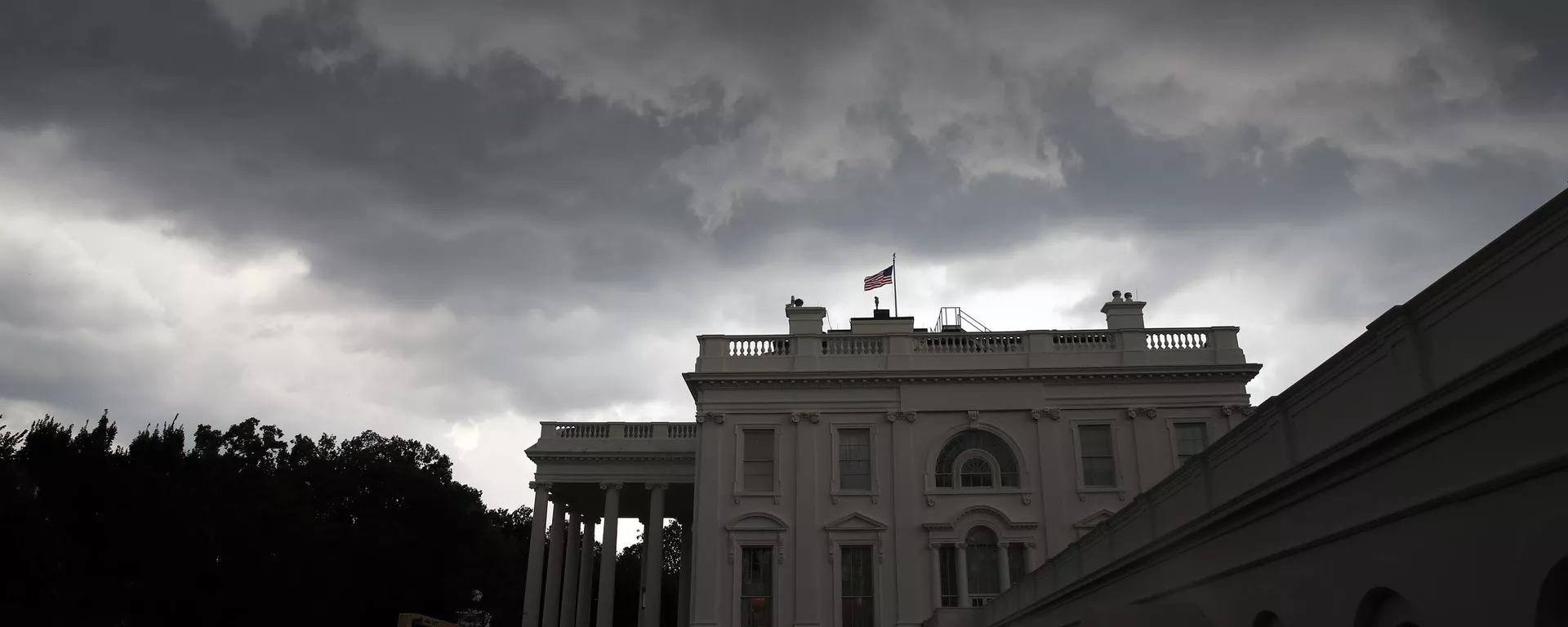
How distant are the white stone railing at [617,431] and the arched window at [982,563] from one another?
1246 cm

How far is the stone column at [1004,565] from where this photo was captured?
29781 mm

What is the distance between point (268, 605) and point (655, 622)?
16799 millimetres

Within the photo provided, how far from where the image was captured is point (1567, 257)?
7852 mm

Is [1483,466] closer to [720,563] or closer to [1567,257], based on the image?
[1567,257]

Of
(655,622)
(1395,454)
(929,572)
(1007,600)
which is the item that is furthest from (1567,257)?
(655,622)

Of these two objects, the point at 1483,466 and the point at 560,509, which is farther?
the point at 560,509

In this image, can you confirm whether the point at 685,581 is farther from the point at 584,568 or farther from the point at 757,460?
the point at 757,460

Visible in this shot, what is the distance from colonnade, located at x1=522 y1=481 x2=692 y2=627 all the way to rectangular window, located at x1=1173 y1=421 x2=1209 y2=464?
57.2 feet

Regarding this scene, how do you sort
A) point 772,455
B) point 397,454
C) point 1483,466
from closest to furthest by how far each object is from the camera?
point 1483,466, point 772,455, point 397,454

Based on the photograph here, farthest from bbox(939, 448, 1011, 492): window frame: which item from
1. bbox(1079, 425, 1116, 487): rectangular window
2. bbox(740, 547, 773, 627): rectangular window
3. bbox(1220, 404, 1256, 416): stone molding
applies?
bbox(1220, 404, 1256, 416): stone molding

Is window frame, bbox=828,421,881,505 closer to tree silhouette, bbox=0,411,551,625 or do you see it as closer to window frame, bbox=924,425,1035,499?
window frame, bbox=924,425,1035,499

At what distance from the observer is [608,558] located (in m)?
37.0

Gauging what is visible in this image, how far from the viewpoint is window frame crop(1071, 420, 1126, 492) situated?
3055cm

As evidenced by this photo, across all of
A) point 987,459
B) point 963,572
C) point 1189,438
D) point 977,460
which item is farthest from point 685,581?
point 1189,438
